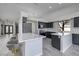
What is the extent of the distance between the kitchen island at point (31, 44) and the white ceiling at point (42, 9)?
51cm

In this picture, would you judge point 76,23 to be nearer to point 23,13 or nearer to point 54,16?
point 54,16

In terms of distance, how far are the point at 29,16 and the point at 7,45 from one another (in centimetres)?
86

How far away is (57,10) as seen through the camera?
2.20 metres

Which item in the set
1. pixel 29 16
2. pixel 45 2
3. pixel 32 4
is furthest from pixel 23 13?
pixel 45 2

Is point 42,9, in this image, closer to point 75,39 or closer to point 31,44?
point 31,44

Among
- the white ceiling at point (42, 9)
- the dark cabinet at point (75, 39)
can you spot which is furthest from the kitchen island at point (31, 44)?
the dark cabinet at point (75, 39)

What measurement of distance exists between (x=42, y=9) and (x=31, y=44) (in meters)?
0.92

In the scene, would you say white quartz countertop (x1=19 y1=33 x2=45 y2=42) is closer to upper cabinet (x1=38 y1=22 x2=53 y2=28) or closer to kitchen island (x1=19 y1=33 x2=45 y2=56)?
kitchen island (x1=19 y1=33 x2=45 y2=56)

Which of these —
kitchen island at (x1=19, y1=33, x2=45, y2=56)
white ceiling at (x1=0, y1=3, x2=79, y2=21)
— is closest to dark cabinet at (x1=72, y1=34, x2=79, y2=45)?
white ceiling at (x1=0, y1=3, x2=79, y2=21)

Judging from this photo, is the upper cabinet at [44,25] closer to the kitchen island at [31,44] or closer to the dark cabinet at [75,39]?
the kitchen island at [31,44]

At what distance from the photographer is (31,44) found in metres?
2.27

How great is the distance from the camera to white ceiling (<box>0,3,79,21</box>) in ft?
7.01

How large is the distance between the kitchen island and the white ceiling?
514mm

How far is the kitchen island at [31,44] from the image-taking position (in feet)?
7.13
